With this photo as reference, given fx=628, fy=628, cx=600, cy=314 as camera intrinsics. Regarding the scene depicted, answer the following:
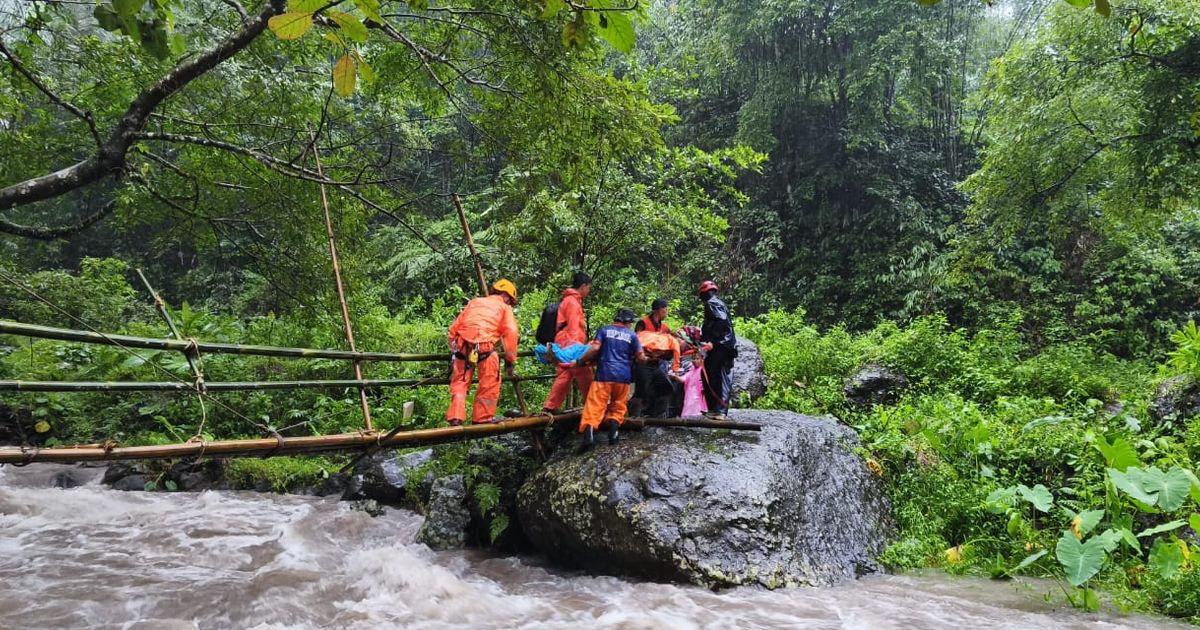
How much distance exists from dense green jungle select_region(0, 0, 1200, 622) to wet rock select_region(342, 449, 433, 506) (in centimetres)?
64

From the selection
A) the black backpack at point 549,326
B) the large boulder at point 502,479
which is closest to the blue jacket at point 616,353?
the black backpack at point 549,326

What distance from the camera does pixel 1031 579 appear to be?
5.49 m

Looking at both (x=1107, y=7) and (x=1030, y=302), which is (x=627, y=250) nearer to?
(x=1107, y=7)

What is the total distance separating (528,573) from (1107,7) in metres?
5.68

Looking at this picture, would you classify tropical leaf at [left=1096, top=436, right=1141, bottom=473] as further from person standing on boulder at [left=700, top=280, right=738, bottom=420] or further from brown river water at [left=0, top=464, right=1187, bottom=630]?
person standing on boulder at [left=700, top=280, right=738, bottom=420]

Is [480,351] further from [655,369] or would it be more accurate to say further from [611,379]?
[655,369]

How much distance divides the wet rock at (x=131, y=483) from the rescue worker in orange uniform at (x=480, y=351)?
19.4 feet

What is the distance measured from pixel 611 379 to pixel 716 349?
1.35 meters

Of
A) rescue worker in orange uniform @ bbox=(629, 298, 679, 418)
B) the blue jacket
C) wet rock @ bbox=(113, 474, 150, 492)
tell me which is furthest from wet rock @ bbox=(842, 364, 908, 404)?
wet rock @ bbox=(113, 474, 150, 492)

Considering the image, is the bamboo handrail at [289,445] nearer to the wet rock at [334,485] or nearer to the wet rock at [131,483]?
the wet rock at [334,485]

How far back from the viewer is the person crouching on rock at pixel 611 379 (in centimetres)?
611

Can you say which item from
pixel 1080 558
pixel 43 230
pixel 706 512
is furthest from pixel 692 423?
pixel 43 230

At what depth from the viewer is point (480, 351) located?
6.29m

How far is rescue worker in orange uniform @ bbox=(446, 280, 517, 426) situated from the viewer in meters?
6.23
